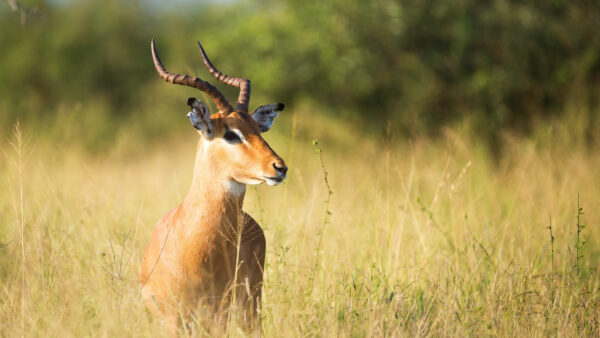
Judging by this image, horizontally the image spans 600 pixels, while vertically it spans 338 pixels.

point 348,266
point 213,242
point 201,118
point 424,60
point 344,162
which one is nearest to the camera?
point 213,242

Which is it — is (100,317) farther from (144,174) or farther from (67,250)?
(144,174)

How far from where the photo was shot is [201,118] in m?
4.38

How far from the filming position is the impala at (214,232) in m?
4.20

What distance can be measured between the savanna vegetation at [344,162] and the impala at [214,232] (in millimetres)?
231

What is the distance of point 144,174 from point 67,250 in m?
6.19

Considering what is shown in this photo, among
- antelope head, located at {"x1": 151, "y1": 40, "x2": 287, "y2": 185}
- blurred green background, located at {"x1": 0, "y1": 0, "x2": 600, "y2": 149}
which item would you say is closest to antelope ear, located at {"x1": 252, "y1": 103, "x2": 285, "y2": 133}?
antelope head, located at {"x1": 151, "y1": 40, "x2": 287, "y2": 185}

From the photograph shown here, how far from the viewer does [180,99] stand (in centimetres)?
1858

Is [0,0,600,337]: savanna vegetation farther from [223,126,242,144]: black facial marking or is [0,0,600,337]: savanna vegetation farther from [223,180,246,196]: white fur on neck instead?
[223,126,242,144]: black facial marking

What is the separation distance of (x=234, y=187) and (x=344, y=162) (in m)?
8.16

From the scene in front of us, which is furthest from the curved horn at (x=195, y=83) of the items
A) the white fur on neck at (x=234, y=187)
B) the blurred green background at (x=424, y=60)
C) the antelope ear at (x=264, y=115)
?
the blurred green background at (x=424, y=60)

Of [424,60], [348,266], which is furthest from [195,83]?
[424,60]

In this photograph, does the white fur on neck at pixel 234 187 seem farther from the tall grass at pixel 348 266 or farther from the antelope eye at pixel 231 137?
the tall grass at pixel 348 266

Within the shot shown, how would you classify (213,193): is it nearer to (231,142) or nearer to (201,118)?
(231,142)

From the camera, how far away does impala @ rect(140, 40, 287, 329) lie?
165 inches
